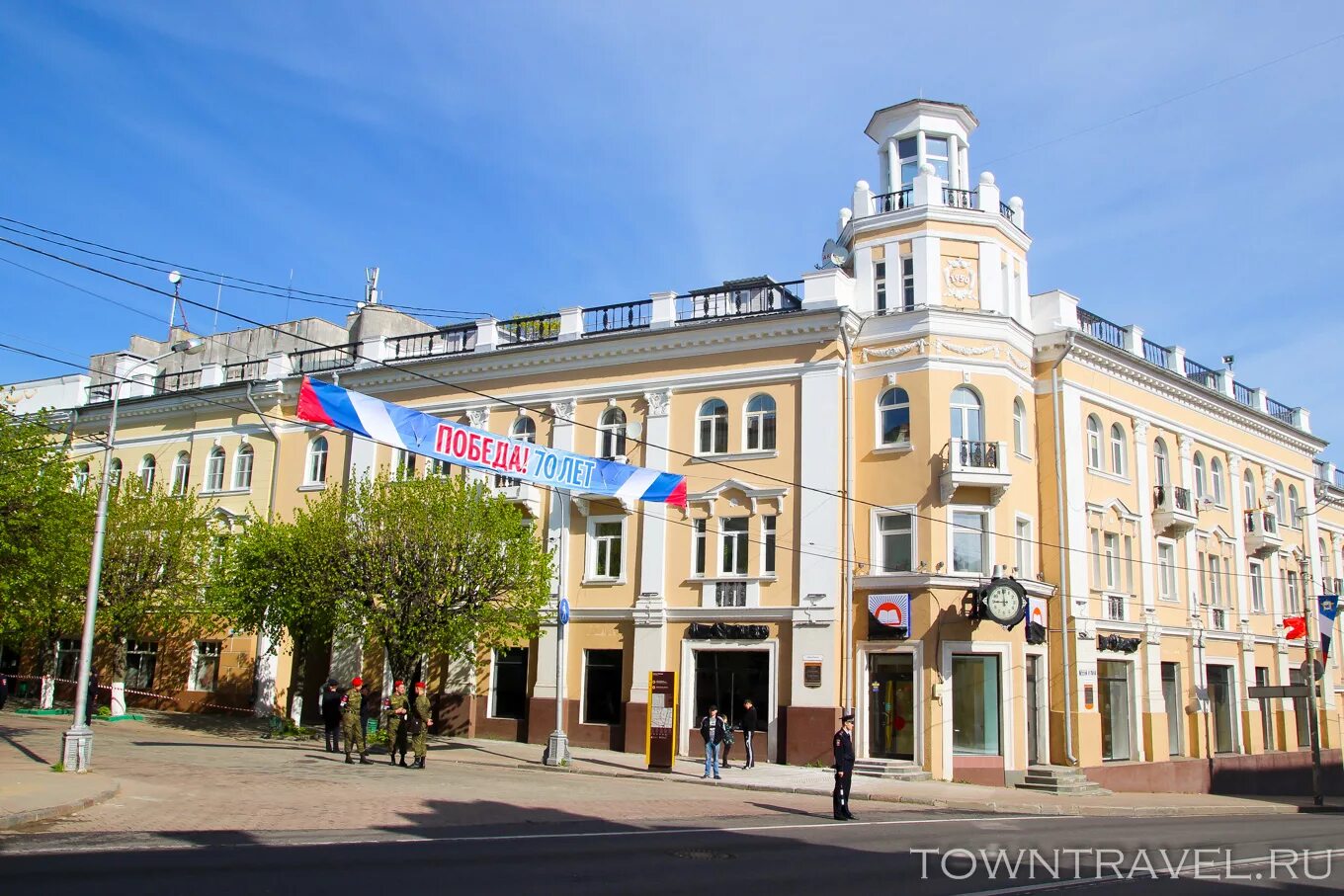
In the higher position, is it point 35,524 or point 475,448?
point 475,448

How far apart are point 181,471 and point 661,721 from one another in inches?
970

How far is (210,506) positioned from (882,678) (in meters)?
23.9

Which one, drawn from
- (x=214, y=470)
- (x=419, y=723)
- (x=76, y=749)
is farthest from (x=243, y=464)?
(x=76, y=749)

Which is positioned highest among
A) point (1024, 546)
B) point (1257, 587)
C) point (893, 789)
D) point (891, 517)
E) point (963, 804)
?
point (891, 517)

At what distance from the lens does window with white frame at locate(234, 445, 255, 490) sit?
39562 millimetres

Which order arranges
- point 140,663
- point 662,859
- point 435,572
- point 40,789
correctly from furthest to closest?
point 140,663
point 435,572
point 40,789
point 662,859

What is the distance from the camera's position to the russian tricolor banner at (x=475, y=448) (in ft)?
65.7

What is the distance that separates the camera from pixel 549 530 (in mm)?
32719

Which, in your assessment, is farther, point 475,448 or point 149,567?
point 149,567

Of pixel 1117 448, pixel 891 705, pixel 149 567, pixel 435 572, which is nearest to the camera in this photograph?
pixel 435 572

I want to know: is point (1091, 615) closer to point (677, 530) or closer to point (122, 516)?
point (677, 530)

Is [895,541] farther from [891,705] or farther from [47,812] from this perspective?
[47,812]

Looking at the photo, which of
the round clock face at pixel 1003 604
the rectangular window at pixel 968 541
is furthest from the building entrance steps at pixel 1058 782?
the rectangular window at pixel 968 541

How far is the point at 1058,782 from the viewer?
26.2m
